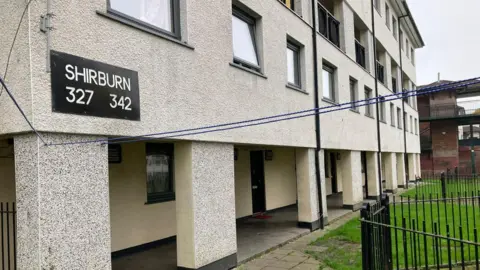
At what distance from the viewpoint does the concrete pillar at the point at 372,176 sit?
16478 mm

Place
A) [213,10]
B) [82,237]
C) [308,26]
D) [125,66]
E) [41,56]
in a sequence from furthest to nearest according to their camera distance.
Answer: [308,26] < [213,10] < [125,66] < [82,237] < [41,56]

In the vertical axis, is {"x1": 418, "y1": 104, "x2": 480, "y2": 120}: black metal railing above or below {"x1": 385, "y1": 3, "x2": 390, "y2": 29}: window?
below

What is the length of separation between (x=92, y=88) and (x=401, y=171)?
22.0 m

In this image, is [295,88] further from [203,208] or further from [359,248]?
[203,208]

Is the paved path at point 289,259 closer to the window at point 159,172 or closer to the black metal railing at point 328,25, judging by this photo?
the window at point 159,172

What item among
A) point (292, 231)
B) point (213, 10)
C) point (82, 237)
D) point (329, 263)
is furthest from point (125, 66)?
point (292, 231)

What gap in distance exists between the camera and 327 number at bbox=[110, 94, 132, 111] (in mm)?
4332

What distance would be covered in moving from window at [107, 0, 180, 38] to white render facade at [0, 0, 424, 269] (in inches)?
1.2

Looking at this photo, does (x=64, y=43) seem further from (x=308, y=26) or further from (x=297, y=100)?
(x=308, y=26)

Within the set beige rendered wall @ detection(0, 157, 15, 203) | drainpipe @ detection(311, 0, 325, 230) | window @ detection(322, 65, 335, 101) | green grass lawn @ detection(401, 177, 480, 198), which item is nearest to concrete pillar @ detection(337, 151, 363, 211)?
green grass lawn @ detection(401, 177, 480, 198)

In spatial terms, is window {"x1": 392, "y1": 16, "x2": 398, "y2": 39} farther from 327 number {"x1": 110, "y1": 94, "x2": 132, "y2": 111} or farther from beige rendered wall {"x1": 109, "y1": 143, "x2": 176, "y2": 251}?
327 number {"x1": 110, "y1": 94, "x2": 132, "y2": 111}

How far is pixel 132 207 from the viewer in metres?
7.31

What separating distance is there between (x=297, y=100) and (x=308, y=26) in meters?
2.28

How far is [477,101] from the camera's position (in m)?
36.5
